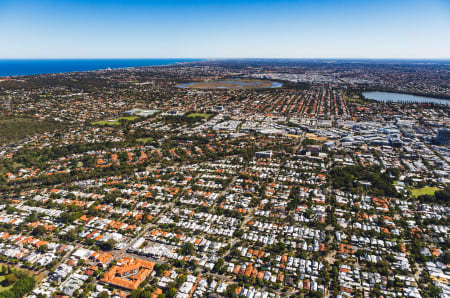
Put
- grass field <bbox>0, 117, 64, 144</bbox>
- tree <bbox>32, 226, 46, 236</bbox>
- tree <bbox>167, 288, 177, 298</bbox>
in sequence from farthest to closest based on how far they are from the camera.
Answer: grass field <bbox>0, 117, 64, 144</bbox> → tree <bbox>32, 226, 46, 236</bbox> → tree <bbox>167, 288, 177, 298</bbox>

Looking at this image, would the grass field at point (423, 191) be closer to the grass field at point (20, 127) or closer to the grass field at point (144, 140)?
the grass field at point (144, 140)

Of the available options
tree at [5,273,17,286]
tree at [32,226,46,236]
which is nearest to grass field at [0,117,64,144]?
tree at [32,226,46,236]

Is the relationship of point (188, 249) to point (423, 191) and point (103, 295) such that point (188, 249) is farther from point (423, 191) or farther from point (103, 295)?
point (423, 191)

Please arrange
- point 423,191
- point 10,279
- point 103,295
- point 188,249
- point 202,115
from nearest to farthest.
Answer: point 103,295, point 10,279, point 188,249, point 423,191, point 202,115

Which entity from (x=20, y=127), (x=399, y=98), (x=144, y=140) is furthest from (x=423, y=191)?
(x=399, y=98)

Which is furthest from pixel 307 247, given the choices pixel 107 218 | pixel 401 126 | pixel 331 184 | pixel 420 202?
pixel 401 126

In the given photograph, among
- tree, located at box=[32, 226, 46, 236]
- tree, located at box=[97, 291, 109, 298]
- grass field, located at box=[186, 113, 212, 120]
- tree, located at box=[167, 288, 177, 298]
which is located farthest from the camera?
grass field, located at box=[186, 113, 212, 120]

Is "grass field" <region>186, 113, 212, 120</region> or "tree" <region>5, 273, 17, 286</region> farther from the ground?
"grass field" <region>186, 113, 212, 120</region>

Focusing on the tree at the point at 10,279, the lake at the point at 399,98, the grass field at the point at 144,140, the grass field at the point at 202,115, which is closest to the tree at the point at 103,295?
the tree at the point at 10,279

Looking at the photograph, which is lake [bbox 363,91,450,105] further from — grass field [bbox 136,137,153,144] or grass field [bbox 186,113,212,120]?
grass field [bbox 136,137,153,144]
